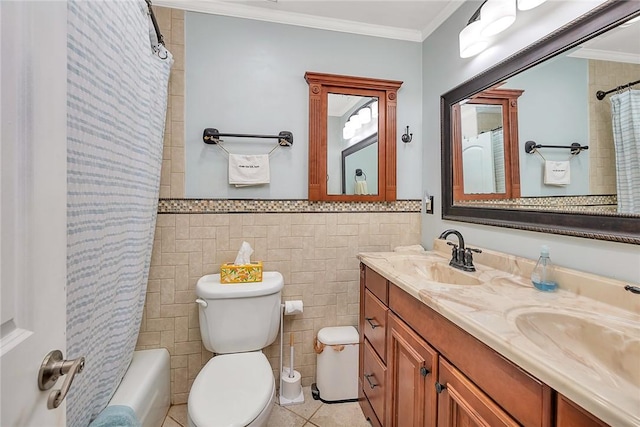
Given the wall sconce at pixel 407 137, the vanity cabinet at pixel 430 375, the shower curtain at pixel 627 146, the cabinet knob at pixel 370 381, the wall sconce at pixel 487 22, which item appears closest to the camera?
the vanity cabinet at pixel 430 375

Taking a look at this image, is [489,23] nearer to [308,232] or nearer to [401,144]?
[401,144]

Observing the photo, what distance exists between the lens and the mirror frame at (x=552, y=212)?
930 mm

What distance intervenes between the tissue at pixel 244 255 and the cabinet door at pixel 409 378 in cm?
87

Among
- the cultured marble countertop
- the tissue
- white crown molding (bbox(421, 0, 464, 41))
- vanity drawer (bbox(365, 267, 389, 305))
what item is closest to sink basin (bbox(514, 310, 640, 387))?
the cultured marble countertop

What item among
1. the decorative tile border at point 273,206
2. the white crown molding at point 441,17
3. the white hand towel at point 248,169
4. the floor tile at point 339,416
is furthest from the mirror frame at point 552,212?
the floor tile at point 339,416

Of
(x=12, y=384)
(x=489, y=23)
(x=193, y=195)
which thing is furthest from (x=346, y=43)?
(x=12, y=384)

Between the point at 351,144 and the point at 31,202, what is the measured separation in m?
Answer: 1.66

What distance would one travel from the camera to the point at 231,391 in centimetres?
123

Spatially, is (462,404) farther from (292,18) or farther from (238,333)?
(292,18)

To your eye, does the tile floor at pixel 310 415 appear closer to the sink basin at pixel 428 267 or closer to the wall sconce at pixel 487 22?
the sink basin at pixel 428 267

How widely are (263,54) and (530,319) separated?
1.92 m

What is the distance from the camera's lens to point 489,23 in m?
1.31

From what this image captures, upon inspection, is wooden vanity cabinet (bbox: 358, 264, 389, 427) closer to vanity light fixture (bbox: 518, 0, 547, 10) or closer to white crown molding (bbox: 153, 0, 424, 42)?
vanity light fixture (bbox: 518, 0, 547, 10)

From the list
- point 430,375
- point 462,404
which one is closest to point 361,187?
point 430,375
